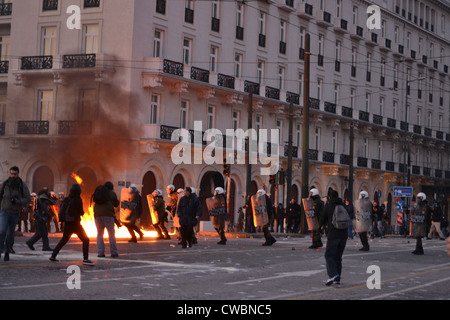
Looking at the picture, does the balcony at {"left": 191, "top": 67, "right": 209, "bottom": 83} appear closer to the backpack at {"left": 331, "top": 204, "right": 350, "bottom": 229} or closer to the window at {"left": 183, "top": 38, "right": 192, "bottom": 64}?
the window at {"left": 183, "top": 38, "right": 192, "bottom": 64}

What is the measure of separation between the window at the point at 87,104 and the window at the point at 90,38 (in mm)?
2313

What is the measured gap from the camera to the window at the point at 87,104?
42938mm

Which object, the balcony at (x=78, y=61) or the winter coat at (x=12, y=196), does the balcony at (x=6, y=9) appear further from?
the winter coat at (x=12, y=196)

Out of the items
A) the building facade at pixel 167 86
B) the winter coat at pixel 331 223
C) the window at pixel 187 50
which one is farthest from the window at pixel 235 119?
the winter coat at pixel 331 223

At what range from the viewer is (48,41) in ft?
155

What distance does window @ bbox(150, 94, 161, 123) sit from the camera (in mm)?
45862

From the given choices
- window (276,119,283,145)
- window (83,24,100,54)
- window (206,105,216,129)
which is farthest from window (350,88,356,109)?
window (83,24,100,54)

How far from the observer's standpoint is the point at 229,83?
50.9 meters

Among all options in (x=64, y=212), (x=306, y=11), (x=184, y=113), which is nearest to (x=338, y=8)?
(x=306, y=11)

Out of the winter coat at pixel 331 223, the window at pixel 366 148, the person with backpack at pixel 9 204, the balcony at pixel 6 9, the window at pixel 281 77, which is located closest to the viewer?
the winter coat at pixel 331 223

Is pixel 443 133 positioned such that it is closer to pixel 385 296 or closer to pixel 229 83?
pixel 229 83

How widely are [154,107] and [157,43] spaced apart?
3.43m

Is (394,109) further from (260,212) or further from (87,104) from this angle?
(260,212)

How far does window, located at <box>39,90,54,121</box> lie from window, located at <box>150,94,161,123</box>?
535 cm
